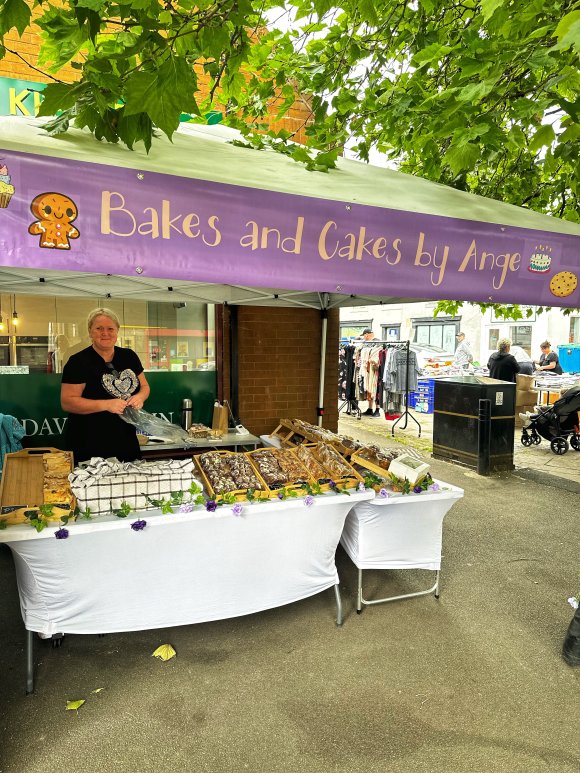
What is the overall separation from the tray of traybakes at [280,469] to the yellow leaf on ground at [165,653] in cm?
119

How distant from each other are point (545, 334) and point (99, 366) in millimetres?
21827

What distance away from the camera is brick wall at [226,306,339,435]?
19.5 feet

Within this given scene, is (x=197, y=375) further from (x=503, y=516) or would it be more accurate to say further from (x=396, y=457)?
(x=503, y=516)

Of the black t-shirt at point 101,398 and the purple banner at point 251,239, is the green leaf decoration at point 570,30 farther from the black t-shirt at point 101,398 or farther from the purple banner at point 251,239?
the black t-shirt at point 101,398

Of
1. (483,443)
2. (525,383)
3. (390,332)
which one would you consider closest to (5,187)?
(483,443)

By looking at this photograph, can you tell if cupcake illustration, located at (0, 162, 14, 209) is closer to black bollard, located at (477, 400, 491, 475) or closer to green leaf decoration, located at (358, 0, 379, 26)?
green leaf decoration, located at (358, 0, 379, 26)

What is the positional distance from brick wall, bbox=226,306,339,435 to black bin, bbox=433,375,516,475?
2496mm

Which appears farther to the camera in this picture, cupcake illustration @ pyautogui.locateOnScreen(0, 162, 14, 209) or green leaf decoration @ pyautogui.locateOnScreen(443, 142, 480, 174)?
green leaf decoration @ pyautogui.locateOnScreen(443, 142, 480, 174)

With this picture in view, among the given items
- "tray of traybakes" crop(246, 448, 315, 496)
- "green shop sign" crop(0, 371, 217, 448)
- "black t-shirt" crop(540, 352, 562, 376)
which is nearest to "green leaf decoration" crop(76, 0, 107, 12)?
"tray of traybakes" crop(246, 448, 315, 496)

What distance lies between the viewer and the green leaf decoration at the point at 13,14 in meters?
1.83

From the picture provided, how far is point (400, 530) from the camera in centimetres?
345

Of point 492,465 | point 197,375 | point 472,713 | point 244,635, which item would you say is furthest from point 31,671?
point 492,465

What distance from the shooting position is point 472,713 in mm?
2561

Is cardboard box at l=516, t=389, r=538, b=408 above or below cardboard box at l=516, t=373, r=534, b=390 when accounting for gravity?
below
